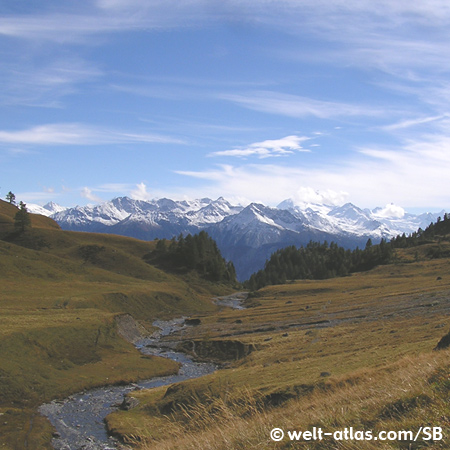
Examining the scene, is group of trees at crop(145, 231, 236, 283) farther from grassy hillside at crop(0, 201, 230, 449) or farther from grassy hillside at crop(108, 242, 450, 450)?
grassy hillside at crop(108, 242, 450, 450)

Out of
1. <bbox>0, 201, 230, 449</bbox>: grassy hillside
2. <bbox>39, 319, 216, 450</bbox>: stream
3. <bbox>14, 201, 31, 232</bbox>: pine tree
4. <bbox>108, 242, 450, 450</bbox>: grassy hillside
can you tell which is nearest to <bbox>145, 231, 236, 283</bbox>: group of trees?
<bbox>0, 201, 230, 449</bbox>: grassy hillside

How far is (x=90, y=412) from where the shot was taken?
126 feet

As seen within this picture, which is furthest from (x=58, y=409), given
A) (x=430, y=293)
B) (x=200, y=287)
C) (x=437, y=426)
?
(x=200, y=287)

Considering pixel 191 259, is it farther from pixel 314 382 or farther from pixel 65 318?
pixel 314 382

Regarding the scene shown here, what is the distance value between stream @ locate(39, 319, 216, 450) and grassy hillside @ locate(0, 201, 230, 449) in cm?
124

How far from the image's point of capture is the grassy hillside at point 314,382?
11.4m

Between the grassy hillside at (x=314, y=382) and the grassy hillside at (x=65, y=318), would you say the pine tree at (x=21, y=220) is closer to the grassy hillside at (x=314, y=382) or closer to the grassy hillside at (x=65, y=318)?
the grassy hillside at (x=65, y=318)

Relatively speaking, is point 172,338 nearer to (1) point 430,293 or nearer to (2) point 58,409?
(2) point 58,409

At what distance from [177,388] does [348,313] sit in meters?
51.6

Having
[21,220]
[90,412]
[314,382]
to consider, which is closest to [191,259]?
[21,220]

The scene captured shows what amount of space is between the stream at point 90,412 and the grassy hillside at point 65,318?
1236 mm

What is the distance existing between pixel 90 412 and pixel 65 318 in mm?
31064

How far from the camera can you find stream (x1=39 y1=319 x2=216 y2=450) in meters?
31.9

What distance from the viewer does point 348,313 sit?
8162 cm
